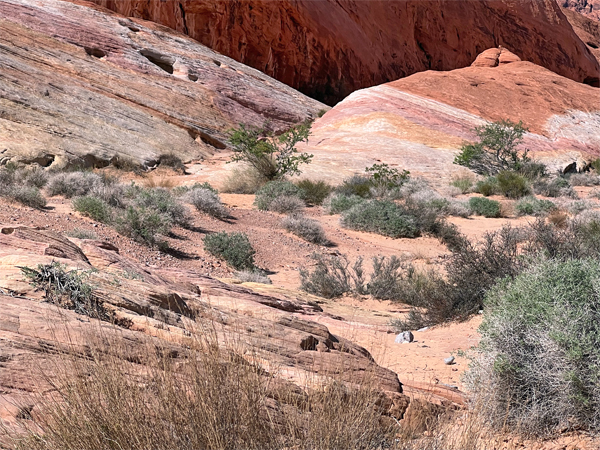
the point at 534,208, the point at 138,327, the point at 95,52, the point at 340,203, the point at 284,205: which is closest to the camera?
the point at 138,327

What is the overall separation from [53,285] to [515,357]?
2830 millimetres

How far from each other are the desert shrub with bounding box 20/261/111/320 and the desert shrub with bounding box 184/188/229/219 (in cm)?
854

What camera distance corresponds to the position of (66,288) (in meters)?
3.33

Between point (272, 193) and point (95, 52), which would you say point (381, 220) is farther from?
point (95, 52)

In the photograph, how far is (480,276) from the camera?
646 centimetres

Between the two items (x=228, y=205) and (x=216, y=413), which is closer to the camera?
(x=216, y=413)

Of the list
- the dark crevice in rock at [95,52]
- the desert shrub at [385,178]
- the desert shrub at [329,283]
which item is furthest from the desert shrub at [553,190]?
the dark crevice in rock at [95,52]

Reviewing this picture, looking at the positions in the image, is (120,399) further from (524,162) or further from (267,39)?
(267,39)

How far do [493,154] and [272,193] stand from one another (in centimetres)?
1134

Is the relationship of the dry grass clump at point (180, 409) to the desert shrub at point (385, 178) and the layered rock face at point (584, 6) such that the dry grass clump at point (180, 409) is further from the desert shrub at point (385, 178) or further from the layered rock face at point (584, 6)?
the layered rock face at point (584, 6)

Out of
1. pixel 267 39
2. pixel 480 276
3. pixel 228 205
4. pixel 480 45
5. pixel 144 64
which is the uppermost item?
pixel 480 45

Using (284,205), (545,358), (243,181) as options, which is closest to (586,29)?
(243,181)

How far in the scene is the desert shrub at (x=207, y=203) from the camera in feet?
39.5

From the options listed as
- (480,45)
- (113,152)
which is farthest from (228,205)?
(480,45)
